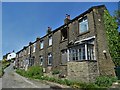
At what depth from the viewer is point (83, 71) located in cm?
1470

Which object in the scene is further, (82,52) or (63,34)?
Result: (63,34)

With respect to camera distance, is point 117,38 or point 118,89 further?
point 117,38

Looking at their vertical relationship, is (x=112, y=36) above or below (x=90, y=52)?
above

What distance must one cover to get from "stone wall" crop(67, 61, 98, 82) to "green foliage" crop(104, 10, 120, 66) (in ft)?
10.2

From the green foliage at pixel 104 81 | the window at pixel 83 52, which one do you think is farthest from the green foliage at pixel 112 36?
the green foliage at pixel 104 81

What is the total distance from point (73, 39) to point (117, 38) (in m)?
5.38

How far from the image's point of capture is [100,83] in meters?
13.6


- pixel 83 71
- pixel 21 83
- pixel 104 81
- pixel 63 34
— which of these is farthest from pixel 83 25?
pixel 21 83

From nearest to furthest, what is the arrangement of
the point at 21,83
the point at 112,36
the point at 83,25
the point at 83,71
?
1. the point at 83,71
2. the point at 21,83
3. the point at 112,36
4. the point at 83,25

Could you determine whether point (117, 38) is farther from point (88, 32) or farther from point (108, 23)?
point (88, 32)

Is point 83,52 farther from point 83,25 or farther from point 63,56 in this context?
point 63,56

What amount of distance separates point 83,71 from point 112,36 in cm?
592

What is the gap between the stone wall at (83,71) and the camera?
14.3 m

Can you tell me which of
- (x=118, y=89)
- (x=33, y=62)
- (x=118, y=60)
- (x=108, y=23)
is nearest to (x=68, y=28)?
(x=108, y=23)
